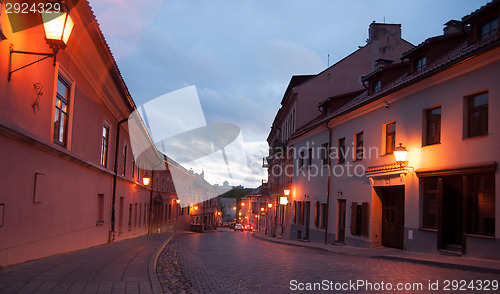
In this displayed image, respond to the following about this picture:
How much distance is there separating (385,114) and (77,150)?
11.0m

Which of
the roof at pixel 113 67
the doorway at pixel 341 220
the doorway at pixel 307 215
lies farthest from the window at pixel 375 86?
the roof at pixel 113 67

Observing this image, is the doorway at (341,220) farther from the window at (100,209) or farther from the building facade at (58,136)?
the window at (100,209)

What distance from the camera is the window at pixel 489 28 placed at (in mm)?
12252

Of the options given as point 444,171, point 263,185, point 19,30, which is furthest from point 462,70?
point 263,185

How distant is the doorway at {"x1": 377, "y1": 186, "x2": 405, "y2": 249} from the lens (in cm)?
1571

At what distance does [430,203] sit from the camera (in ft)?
44.5

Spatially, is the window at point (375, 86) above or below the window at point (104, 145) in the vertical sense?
above

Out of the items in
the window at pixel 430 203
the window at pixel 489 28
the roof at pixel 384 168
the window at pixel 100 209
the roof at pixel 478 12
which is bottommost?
the window at pixel 100 209

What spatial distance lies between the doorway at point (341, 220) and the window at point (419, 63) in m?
7.03

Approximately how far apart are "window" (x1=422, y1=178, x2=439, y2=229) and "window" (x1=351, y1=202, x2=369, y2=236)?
12.7 ft

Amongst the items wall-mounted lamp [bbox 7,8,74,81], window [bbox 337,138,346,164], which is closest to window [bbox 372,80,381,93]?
window [bbox 337,138,346,164]

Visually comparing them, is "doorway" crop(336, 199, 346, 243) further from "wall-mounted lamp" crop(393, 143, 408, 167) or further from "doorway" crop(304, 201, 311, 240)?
"wall-mounted lamp" crop(393, 143, 408, 167)

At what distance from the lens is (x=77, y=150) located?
1191 cm

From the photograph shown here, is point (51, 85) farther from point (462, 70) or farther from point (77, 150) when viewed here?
point (462, 70)
